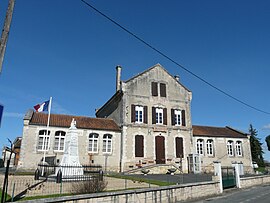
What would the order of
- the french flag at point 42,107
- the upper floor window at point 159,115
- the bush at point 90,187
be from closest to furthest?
the bush at point 90,187, the french flag at point 42,107, the upper floor window at point 159,115

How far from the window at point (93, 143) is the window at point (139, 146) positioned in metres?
4.27

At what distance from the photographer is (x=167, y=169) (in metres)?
24.2

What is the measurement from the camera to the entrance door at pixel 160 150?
2542cm

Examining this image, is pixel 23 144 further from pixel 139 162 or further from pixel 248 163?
pixel 248 163

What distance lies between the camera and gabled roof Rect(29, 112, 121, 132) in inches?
888

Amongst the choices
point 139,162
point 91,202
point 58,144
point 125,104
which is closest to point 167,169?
point 139,162

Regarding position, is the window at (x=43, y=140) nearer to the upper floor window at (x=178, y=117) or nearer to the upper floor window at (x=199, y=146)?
the upper floor window at (x=178, y=117)

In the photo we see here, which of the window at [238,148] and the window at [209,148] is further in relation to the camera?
the window at [238,148]

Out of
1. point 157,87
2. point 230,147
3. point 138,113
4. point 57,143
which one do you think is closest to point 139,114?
point 138,113

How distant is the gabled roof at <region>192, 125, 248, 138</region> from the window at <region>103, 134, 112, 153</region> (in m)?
10.7

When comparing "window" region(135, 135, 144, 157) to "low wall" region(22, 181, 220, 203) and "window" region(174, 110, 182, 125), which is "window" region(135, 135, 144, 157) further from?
"low wall" region(22, 181, 220, 203)

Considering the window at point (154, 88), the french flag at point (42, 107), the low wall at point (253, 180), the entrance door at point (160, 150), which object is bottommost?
the low wall at point (253, 180)

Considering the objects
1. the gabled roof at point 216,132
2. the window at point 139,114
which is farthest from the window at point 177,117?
the window at point 139,114

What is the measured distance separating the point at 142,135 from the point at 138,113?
2520mm
